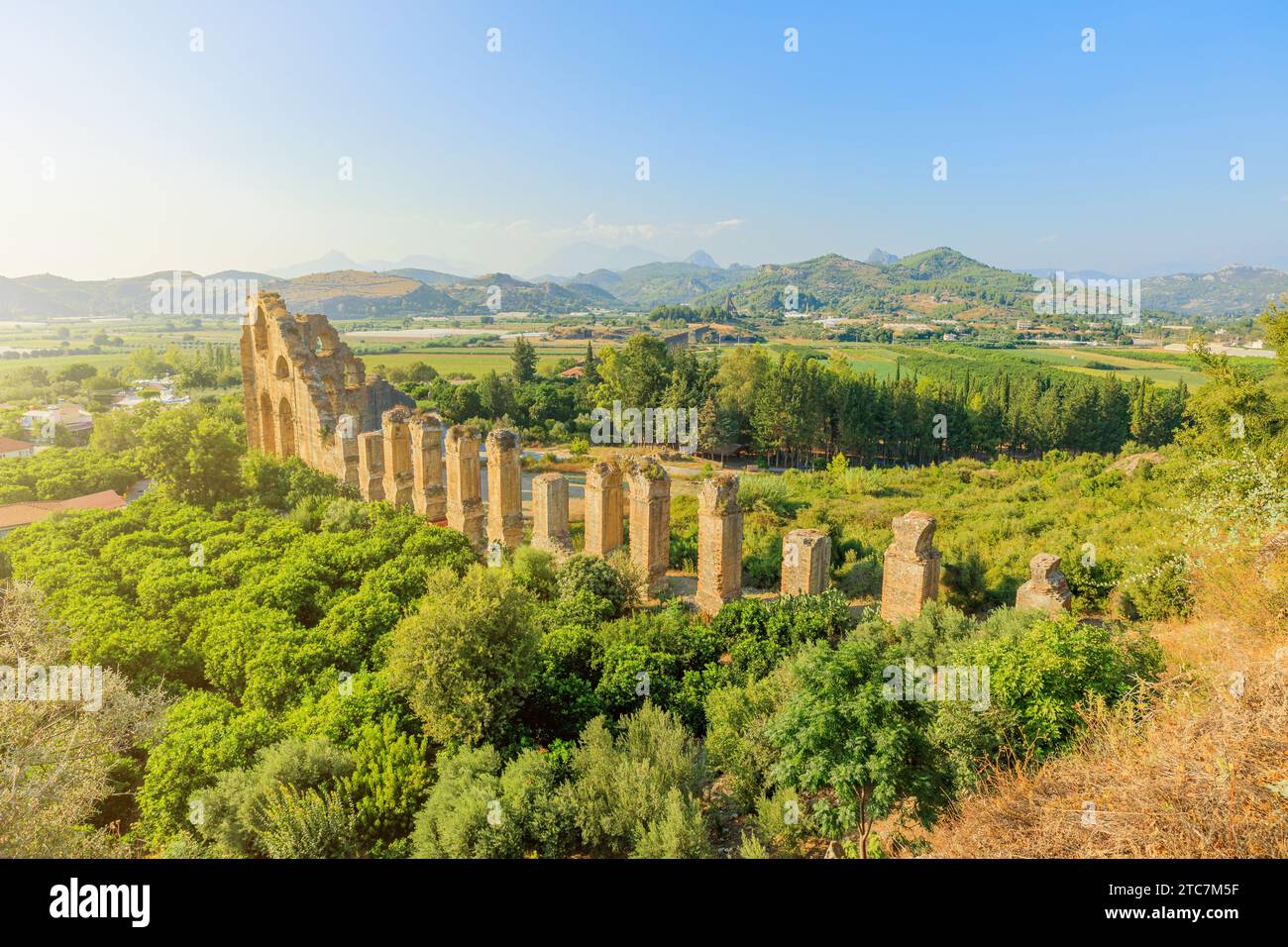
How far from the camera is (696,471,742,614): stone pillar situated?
16703 mm

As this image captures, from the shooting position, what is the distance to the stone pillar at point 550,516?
798 inches

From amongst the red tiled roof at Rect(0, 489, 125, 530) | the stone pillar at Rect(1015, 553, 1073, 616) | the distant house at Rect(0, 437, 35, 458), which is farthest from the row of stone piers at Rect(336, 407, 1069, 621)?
the distant house at Rect(0, 437, 35, 458)

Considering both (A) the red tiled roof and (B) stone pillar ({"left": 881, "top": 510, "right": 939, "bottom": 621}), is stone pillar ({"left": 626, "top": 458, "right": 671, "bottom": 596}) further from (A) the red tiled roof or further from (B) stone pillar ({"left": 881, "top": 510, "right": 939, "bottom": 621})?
(A) the red tiled roof

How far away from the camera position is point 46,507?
99.1 feet

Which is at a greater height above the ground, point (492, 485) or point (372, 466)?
point (372, 466)

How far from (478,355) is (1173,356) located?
335ft

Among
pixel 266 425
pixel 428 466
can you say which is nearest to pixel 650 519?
pixel 428 466

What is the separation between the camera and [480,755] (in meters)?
10.8

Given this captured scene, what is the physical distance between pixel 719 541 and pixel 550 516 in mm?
5784

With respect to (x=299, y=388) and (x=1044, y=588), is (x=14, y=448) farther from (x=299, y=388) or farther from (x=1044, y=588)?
(x=1044, y=588)

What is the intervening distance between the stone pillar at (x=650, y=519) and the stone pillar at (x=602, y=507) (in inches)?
43.4

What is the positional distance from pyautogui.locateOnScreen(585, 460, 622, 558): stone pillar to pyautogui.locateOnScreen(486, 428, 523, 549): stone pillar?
109 inches

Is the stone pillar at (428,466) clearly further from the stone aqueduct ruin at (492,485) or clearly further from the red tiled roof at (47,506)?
the red tiled roof at (47,506)
